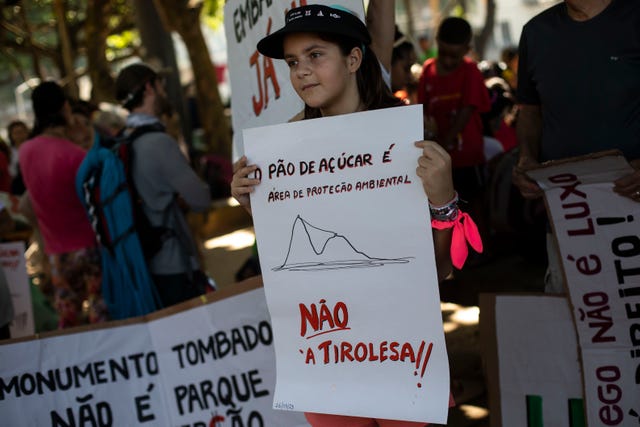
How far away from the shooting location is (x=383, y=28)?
3045mm

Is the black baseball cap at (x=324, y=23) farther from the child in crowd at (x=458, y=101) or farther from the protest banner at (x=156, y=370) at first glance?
the child in crowd at (x=458, y=101)

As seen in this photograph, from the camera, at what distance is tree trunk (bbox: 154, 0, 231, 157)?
12105 mm

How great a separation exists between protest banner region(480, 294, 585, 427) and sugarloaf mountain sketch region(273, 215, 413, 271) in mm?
1244

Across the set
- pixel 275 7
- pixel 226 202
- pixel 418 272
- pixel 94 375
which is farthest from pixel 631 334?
pixel 226 202

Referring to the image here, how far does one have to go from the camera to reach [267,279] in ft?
8.45

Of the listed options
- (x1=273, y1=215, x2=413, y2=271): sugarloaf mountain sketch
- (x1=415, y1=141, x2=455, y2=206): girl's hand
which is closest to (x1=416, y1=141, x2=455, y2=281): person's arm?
(x1=415, y1=141, x2=455, y2=206): girl's hand

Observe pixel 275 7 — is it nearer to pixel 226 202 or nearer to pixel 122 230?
pixel 122 230

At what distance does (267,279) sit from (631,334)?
1.43m

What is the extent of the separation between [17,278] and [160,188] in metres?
1.42

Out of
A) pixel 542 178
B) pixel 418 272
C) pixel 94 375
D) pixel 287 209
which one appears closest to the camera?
pixel 418 272

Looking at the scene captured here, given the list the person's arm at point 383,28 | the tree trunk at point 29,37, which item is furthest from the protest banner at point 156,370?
the tree trunk at point 29,37

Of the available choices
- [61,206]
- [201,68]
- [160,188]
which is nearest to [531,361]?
[160,188]

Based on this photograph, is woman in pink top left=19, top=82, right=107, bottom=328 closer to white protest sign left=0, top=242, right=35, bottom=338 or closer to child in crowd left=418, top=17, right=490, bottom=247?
white protest sign left=0, top=242, right=35, bottom=338

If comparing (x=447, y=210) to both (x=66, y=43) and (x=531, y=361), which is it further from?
(x=66, y=43)
